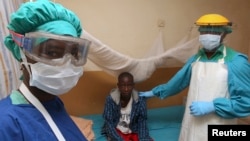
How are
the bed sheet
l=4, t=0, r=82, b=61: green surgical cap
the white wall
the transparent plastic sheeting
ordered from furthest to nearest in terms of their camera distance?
1. the white wall
2. the bed sheet
3. the transparent plastic sheeting
4. l=4, t=0, r=82, b=61: green surgical cap

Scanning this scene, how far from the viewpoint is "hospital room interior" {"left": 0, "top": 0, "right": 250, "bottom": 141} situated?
7.70ft

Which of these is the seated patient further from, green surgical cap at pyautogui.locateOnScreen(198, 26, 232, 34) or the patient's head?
green surgical cap at pyautogui.locateOnScreen(198, 26, 232, 34)

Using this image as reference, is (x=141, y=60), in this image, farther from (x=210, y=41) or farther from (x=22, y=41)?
(x=22, y=41)

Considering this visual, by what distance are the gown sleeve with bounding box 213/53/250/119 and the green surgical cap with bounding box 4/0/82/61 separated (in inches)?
50.6

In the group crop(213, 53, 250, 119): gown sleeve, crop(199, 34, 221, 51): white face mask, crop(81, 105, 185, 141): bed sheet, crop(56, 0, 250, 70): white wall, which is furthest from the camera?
crop(56, 0, 250, 70): white wall

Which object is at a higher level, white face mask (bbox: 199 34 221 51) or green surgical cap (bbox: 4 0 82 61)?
green surgical cap (bbox: 4 0 82 61)

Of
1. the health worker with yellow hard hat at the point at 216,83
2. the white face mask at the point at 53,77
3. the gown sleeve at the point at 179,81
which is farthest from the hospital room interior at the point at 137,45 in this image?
the white face mask at the point at 53,77

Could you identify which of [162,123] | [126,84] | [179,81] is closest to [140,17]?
[126,84]

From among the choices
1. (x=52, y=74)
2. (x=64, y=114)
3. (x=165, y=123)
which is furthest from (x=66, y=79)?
(x=165, y=123)

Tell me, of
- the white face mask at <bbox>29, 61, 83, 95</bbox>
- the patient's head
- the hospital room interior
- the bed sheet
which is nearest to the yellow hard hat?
the hospital room interior

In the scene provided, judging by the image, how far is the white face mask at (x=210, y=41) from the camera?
1781 mm

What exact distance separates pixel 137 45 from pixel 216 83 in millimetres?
1128

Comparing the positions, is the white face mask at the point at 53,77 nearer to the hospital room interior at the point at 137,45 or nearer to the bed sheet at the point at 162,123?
the hospital room interior at the point at 137,45

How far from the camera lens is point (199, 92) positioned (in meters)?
1.84
